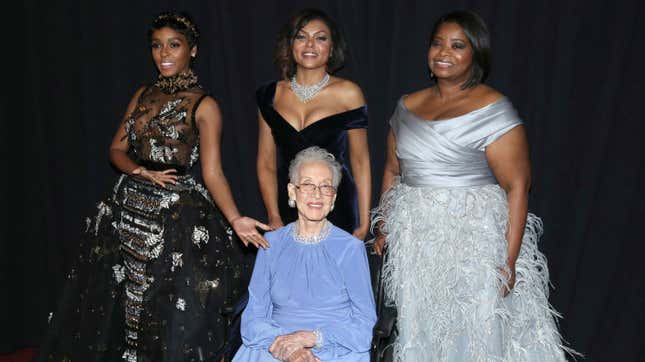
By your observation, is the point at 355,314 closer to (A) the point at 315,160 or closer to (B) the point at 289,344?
(B) the point at 289,344

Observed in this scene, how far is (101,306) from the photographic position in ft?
9.93

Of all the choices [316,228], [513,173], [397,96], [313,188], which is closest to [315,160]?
[313,188]

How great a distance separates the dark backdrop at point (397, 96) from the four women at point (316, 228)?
13.1 inches

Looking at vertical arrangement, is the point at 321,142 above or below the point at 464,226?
above

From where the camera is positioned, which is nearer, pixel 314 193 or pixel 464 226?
pixel 314 193

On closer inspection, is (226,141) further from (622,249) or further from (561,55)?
(622,249)

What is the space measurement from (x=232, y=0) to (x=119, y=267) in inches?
59.4

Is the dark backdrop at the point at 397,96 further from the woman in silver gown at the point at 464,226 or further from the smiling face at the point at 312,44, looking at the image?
the woman in silver gown at the point at 464,226

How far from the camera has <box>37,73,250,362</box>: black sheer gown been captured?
9.44 feet

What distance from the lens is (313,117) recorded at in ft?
9.45

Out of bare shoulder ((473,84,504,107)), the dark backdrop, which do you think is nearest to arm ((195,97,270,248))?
the dark backdrop

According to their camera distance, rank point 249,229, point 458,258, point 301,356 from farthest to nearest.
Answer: point 249,229
point 458,258
point 301,356

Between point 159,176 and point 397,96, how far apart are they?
1221 mm

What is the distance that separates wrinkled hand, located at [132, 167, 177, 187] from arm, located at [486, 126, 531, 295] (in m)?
1.36
